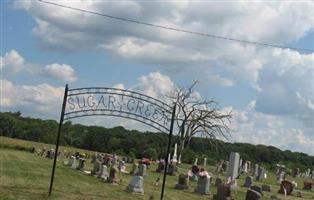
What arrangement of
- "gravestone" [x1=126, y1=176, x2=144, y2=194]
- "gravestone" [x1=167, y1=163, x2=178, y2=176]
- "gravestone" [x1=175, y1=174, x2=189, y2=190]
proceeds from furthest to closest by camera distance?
"gravestone" [x1=167, y1=163, x2=178, y2=176]
"gravestone" [x1=175, y1=174, x2=189, y2=190]
"gravestone" [x1=126, y1=176, x2=144, y2=194]

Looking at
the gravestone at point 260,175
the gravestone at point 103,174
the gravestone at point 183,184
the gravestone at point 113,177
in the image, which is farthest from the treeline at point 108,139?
the gravestone at point 113,177

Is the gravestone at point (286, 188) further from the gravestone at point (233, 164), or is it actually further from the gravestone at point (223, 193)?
Result: the gravestone at point (223, 193)

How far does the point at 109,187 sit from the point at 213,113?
108ft

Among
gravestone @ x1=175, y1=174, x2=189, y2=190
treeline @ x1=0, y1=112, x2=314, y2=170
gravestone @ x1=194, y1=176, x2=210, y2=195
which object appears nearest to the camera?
gravestone @ x1=194, y1=176, x2=210, y2=195

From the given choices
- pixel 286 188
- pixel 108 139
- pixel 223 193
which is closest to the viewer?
pixel 223 193

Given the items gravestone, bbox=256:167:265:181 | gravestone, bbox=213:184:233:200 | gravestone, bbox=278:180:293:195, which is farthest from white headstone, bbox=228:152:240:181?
gravestone, bbox=256:167:265:181

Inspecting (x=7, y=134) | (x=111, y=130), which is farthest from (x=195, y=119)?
(x=7, y=134)

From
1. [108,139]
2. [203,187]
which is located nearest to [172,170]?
[203,187]

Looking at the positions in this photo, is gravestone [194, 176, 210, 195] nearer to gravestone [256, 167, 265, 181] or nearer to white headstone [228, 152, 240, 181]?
white headstone [228, 152, 240, 181]

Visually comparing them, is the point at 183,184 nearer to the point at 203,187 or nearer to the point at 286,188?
the point at 203,187

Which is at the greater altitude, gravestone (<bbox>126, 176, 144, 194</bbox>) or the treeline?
the treeline

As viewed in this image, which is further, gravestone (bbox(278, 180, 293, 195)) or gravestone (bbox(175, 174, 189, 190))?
gravestone (bbox(278, 180, 293, 195))

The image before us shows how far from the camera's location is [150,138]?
89.5 metres

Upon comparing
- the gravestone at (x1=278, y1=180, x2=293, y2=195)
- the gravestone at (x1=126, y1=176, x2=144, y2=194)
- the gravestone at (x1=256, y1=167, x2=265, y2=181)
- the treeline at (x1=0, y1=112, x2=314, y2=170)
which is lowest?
the gravestone at (x1=126, y1=176, x2=144, y2=194)
